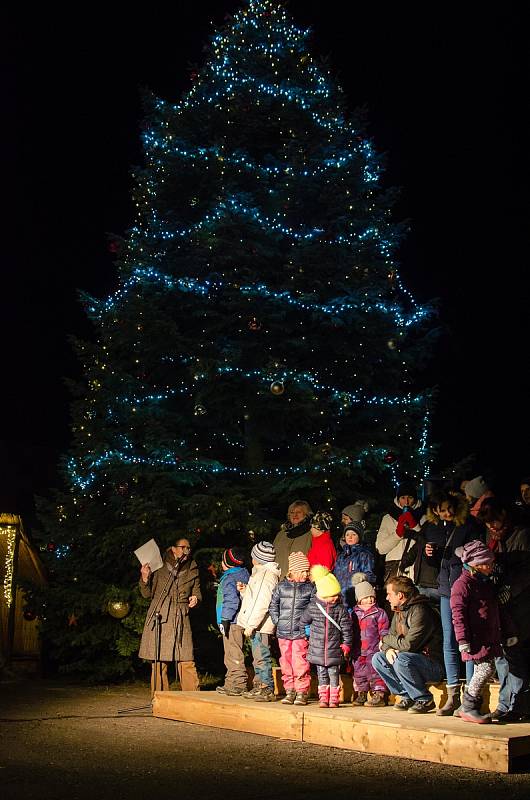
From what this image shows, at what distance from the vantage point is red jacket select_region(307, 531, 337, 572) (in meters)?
11.2

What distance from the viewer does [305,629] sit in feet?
34.9

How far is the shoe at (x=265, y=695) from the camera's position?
10758 millimetres

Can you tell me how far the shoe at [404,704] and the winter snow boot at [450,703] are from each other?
363mm

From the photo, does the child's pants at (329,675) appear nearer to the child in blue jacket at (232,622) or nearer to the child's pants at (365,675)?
the child's pants at (365,675)

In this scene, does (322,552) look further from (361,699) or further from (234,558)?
(361,699)

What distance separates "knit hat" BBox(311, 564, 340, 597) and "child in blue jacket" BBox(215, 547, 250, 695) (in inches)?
63.0

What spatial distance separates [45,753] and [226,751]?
1712 millimetres

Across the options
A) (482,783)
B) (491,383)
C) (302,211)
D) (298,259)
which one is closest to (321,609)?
(482,783)

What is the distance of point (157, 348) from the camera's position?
15281 millimetres

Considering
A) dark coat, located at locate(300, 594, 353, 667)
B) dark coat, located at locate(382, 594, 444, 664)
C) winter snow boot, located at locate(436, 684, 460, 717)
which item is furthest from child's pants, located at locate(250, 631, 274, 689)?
winter snow boot, located at locate(436, 684, 460, 717)

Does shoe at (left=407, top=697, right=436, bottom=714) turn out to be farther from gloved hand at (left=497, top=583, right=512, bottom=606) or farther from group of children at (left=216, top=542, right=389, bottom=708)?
gloved hand at (left=497, top=583, right=512, bottom=606)

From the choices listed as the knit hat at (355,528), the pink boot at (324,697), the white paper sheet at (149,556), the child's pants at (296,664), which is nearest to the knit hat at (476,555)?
the pink boot at (324,697)

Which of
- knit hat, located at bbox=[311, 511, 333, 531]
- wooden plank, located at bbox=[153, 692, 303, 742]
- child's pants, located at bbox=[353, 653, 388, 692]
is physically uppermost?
knit hat, located at bbox=[311, 511, 333, 531]

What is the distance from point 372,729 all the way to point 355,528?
2.94 meters
